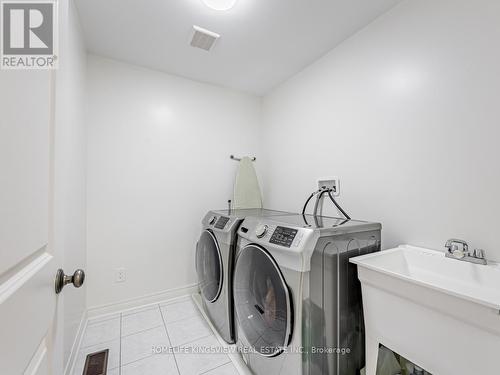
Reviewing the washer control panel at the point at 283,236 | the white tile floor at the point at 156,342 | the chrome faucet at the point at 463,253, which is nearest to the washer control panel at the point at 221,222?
the washer control panel at the point at 283,236

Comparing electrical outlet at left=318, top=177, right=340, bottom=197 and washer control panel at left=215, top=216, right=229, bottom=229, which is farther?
electrical outlet at left=318, top=177, right=340, bottom=197

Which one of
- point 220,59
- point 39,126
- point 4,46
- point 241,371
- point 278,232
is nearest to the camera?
point 4,46

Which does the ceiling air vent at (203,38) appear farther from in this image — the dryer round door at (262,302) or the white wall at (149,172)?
the dryer round door at (262,302)

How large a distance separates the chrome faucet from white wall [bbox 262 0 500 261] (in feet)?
0.15

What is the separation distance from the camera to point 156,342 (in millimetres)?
1680

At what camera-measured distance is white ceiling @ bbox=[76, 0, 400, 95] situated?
150 cm

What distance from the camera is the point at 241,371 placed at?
143cm

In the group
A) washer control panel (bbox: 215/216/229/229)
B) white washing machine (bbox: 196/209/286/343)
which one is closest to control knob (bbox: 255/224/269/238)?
white washing machine (bbox: 196/209/286/343)

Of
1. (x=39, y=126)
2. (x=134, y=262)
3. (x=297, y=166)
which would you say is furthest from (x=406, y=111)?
(x=134, y=262)

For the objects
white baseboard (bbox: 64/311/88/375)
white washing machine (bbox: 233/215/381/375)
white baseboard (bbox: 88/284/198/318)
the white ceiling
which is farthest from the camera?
white baseboard (bbox: 88/284/198/318)

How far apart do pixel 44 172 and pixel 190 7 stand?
1.52 m

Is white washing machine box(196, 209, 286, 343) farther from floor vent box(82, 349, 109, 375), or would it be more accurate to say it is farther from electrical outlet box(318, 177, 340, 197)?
floor vent box(82, 349, 109, 375)

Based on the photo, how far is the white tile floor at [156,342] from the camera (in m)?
1.45

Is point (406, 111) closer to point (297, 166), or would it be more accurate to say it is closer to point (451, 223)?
point (451, 223)
